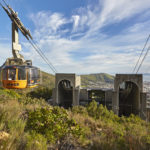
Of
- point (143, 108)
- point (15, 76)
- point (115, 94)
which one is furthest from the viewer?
point (115, 94)

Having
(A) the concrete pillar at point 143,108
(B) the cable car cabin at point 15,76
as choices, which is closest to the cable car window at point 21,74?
(B) the cable car cabin at point 15,76

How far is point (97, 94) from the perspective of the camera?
98.1 ft

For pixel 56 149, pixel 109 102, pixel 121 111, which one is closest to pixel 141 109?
pixel 121 111

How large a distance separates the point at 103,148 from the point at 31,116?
2928 millimetres

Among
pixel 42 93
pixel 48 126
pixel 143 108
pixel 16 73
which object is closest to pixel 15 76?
pixel 16 73

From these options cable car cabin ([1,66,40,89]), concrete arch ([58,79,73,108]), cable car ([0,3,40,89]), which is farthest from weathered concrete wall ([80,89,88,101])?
cable car cabin ([1,66,40,89])

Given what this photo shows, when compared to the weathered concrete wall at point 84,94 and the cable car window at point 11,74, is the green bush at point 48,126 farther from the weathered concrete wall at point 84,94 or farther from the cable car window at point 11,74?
the weathered concrete wall at point 84,94

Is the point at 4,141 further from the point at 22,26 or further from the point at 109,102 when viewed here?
the point at 109,102

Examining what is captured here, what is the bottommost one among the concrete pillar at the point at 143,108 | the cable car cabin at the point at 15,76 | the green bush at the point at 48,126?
the concrete pillar at the point at 143,108

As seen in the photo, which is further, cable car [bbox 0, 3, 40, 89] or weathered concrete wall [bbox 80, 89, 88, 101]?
weathered concrete wall [bbox 80, 89, 88, 101]

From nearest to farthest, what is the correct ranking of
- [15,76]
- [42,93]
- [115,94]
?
[15,76] < [115,94] < [42,93]

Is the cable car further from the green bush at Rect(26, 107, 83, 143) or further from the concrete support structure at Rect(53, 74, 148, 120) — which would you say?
the concrete support structure at Rect(53, 74, 148, 120)

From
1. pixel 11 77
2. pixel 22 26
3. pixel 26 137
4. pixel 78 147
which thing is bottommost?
pixel 78 147

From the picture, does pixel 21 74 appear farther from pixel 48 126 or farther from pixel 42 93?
pixel 42 93
